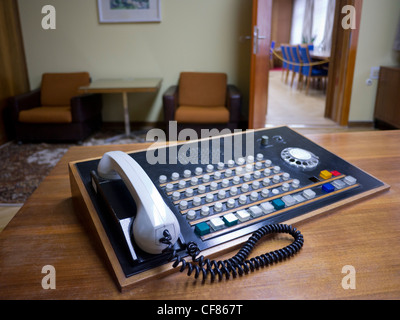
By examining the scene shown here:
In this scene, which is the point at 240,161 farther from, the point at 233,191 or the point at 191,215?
the point at 191,215

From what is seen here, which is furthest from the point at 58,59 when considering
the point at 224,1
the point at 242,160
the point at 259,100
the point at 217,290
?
the point at 217,290

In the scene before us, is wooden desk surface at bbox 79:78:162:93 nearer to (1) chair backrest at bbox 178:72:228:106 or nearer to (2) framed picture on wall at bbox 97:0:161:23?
(1) chair backrest at bbox 178:72:228:106

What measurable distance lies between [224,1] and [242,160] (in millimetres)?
3854

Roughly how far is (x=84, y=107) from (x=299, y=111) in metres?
3.33

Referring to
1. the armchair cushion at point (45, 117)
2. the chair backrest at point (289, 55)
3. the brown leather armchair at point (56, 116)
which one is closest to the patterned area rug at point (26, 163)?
the brown leather armchair at point (56, 116)

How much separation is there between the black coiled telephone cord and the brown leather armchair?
11.7 ft

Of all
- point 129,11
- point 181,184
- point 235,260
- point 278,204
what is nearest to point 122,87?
point 129,11

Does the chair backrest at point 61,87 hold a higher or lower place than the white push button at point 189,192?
lower

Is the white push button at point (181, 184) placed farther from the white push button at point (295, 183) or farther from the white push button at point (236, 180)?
the white push button at point (295, 183)

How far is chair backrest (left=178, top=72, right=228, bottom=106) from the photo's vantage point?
4.22 metres

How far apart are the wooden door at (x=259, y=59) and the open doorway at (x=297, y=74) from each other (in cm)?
66

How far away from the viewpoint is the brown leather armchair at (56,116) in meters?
3.79

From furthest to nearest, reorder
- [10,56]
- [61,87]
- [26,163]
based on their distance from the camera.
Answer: [61,87] < [10,56] < [26,163]

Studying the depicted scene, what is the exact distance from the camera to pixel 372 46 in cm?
419
